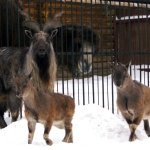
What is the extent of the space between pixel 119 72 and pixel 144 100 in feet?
2.48

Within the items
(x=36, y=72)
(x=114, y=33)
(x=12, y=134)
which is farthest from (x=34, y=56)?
(x=114, y=33)

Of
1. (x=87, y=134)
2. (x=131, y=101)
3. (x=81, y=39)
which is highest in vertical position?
(x=81, y=39)

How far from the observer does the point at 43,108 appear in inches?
229

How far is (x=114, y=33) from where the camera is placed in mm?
16609

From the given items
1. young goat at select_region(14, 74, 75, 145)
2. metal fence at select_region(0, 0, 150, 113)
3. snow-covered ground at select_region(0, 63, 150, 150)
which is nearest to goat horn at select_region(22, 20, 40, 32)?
metal fence at select_region(0, 0, 150, 113)

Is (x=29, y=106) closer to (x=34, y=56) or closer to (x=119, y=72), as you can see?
(x=119, y=72)

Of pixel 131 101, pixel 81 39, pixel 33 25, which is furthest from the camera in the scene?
pixel 81 39

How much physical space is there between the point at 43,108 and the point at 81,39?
7.39m

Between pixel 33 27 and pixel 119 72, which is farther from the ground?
pixel 33 27

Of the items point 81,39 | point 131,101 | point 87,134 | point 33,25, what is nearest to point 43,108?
point 87,134

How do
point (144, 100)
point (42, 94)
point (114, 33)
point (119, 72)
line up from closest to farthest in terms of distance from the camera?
point (42, 94) → point (119, 72) → point (144, 100) → point (114, 33)

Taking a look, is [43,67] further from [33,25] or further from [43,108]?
[43,108]

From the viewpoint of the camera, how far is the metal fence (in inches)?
355

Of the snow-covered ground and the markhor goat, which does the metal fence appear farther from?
the snow-covered ground
